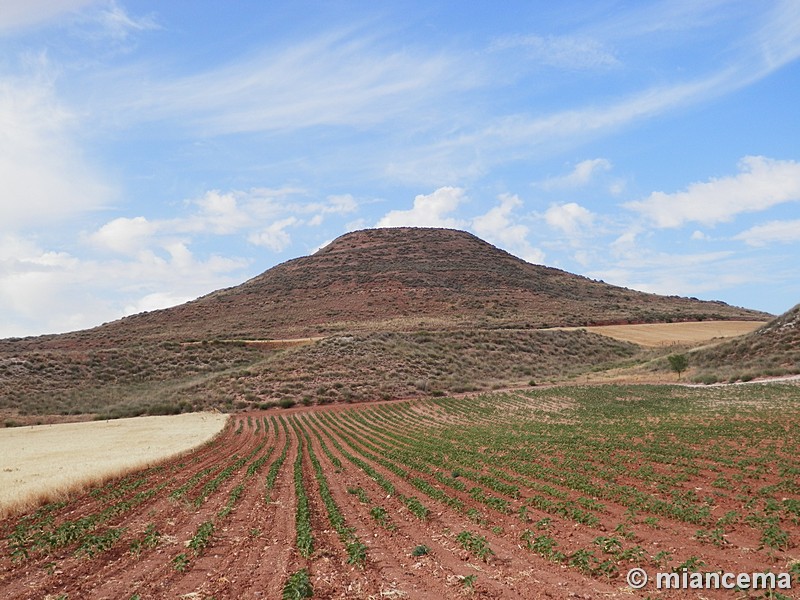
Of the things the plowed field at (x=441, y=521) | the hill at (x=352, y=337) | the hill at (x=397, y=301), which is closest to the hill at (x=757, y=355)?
the hill at (x=352, y=337)

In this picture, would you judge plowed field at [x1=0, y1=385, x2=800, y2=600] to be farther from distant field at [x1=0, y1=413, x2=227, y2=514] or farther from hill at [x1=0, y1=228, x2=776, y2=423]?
hill at [x1=0, y1=228, x2=776, y2=423]

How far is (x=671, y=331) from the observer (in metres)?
83.1

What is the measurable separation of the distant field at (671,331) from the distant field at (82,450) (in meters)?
56.7

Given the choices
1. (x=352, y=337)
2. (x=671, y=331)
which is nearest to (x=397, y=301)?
(x=352, y=337)

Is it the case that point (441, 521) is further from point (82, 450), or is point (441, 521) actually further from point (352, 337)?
point (352, 337)

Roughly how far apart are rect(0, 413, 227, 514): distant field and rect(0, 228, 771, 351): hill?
1672 inches

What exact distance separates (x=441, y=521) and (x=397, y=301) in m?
90.6

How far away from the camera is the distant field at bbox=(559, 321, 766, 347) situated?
76.9 m

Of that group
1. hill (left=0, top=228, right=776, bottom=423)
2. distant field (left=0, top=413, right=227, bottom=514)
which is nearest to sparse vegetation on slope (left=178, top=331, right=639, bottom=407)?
hill (left=0, top=228, right=776, bottom=423)

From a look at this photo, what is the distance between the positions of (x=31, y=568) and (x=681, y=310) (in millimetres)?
109836

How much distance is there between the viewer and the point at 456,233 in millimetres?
144250

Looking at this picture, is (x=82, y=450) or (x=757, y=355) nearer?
(x=82, y=450)

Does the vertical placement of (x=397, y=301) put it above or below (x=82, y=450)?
above

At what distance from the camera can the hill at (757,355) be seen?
4431 centimetres
